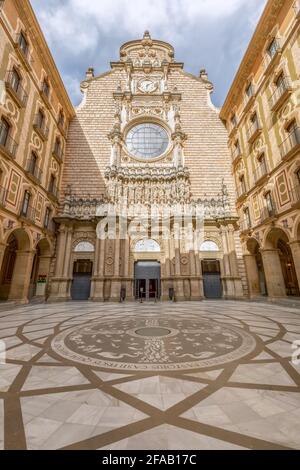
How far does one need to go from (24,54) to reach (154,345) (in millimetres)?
18848

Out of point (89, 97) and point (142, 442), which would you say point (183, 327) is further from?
point (89, 97)

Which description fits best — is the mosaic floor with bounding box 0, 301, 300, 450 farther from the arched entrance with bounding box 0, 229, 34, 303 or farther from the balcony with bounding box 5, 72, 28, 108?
the balcony with bounding box 5, 72, 28, 108

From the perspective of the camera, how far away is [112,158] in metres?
19.0

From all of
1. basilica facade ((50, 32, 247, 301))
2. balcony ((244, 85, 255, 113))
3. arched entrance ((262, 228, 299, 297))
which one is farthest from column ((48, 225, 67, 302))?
balcony ((244, 85, 255, 113))

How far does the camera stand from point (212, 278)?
1694cm

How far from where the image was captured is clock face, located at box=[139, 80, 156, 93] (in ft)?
72.6

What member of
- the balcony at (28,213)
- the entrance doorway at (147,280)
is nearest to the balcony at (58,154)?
the balcony at (28,213)

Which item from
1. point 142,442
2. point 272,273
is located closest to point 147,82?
point 272,273

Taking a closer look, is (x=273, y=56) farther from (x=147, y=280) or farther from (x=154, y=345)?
(x=154, y=345)

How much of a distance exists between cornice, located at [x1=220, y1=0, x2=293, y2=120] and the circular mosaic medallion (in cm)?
1839

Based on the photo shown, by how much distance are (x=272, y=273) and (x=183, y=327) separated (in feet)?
32.5

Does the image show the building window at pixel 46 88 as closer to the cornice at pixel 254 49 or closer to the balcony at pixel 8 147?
the balcony at pixel 8 147

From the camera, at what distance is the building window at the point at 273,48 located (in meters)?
12.9

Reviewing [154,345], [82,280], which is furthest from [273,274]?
[82,280]
